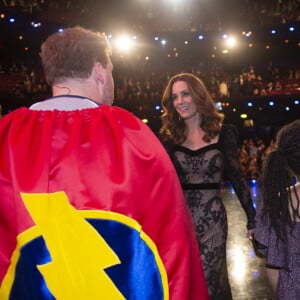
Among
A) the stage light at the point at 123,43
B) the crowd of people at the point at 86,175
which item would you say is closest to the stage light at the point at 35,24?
the stage light at the point at 123,43

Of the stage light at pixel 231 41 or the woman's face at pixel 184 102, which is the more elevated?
the stage light at pixel 231 41

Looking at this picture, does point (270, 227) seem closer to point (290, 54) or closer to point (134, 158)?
point (134, 158)

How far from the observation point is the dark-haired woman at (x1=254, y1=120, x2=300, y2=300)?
1892 millimetres

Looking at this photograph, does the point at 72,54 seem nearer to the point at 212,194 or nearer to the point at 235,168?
the point at 212,194

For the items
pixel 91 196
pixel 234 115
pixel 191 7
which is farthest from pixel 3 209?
pixel 191 7

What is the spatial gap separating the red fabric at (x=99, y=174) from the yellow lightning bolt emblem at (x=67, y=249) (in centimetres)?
3

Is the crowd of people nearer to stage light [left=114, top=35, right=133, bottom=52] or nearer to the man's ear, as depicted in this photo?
the man's ear

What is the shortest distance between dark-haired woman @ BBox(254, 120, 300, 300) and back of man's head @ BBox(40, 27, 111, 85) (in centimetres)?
97

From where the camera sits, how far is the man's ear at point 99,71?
1327 millimetres

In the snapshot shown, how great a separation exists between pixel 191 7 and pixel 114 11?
2861mm

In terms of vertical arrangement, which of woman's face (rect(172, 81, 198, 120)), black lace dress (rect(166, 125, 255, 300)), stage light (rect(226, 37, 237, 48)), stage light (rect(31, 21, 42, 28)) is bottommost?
black lace dress (rect(166, 125, 255, 300))

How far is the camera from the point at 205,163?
9.93ft

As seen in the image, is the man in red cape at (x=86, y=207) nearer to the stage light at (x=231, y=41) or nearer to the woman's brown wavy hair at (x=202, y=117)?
the woman's brown wavy hair at (x=202, y=117)

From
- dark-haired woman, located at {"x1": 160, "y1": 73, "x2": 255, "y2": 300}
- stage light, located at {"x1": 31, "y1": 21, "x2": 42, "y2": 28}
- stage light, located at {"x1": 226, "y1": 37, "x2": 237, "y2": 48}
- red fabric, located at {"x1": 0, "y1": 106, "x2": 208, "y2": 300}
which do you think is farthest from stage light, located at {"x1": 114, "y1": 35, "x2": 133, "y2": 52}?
red fabric, located at {"x1": 0, "y1": 106, "x2": 208, "y2": 300}
